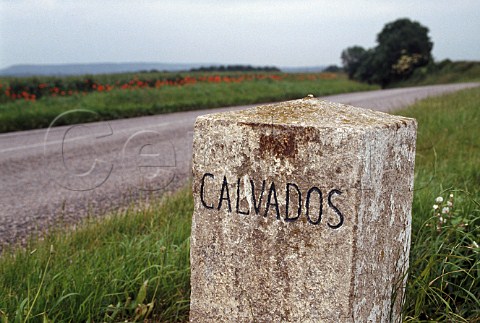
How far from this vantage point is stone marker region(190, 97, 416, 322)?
1.89 meters

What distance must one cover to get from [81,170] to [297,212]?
193 inches

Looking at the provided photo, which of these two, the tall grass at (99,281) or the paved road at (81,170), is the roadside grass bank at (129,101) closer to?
the paved road at (81,170)

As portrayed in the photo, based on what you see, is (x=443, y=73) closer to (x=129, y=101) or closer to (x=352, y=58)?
(x=352, y=58)

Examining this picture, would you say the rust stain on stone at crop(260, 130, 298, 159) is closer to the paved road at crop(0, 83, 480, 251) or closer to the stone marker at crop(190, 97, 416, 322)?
the stone marker at crop(190, 97, 416, 322)

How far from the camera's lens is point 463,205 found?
128 inches

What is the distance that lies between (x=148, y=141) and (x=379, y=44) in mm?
39491

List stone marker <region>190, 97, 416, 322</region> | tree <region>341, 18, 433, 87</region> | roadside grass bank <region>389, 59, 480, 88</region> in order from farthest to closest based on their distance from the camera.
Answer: tree <region>341, 18, 433, 87</region>, roadside grass bank <region>389, 59, 480, 88</region>, stone marker <region>190, 97, 416, 322</region>

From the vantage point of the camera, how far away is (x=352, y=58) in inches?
1967

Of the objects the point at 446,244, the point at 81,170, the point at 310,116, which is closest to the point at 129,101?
the point at 81,170

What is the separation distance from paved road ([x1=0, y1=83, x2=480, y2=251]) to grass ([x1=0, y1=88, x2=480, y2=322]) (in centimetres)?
40

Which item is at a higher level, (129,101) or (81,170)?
(129,101)

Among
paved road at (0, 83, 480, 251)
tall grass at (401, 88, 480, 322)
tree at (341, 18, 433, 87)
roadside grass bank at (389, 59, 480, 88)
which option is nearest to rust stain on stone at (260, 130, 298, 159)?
tall grass at (401, 88, 480, 322)

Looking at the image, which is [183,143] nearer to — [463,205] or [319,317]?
[463,205]

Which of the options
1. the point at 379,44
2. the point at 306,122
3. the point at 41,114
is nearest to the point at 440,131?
the point at 306,122
